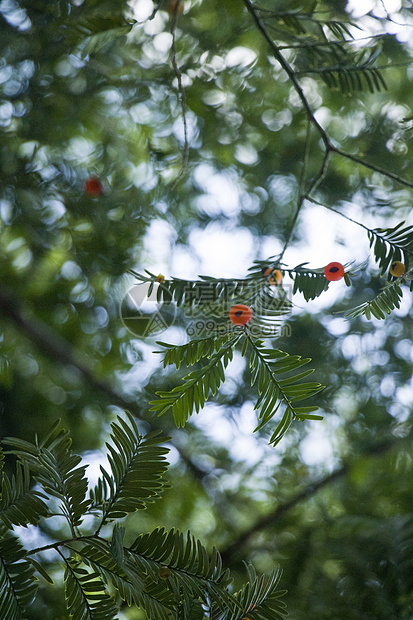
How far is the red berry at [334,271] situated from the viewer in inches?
15.1

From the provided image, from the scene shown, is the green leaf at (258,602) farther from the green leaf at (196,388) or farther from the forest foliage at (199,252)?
the forest foliage at (199,252)

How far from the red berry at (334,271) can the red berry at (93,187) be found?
634 mm

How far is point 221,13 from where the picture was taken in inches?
34.4

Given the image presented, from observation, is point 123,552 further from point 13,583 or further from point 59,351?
point 59,351

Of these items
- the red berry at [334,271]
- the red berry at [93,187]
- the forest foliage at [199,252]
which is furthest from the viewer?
the red berry at [93,187]

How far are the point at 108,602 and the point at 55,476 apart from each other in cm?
10

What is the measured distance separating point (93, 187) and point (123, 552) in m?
0.74

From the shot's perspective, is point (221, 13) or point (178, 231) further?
point (178, 231)

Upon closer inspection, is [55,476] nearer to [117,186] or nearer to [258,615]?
[258,615]

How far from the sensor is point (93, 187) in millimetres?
893

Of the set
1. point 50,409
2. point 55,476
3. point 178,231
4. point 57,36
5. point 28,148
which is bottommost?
point 50,409

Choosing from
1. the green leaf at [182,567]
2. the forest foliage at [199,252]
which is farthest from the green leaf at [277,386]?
the forest foliage at [199,252]

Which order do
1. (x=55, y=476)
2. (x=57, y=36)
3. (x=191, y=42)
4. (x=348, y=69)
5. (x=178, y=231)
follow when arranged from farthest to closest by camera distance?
1. (x=178, y=231)
2. (x=191, y=42)
3. (x=57, y=36)
4. (x=348, y=69)
5. (x=55, y=476)

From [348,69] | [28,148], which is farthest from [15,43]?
[348,69]
